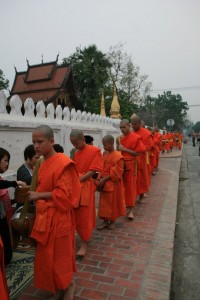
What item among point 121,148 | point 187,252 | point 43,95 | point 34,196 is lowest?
point 187,252

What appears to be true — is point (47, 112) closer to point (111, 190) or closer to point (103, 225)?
point (111, 190)

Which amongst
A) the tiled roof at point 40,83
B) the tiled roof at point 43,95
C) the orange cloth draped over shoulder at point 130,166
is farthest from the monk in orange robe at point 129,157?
the tiled roof at point 40,83

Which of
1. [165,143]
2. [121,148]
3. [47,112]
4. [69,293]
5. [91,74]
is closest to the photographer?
[69,293]

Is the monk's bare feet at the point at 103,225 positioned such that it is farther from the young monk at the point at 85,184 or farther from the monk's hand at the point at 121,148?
the monk's hand at the point at 121,148

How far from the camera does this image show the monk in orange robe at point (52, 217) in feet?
7.72

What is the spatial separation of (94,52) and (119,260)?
2315 cm

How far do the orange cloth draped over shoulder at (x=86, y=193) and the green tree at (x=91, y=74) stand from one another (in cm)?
2020

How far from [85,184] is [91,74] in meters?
21.6

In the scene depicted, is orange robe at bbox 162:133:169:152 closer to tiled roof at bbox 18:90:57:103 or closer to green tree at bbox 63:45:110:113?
green tree at bbox 63:45:110:113

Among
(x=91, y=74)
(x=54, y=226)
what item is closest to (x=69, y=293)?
(x=54, y=226)

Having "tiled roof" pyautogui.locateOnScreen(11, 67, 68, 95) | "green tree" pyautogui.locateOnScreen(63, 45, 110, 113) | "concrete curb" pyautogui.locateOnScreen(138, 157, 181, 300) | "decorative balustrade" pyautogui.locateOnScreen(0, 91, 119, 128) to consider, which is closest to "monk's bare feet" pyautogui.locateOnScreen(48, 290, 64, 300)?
"concrete curb" pyautogui.locateOnScreen(138, 157, 181, 300)

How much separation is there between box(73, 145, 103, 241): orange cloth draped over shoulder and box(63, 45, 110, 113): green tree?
20.2 meters

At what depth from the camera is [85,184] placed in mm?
3582

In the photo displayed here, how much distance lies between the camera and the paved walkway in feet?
9.05
